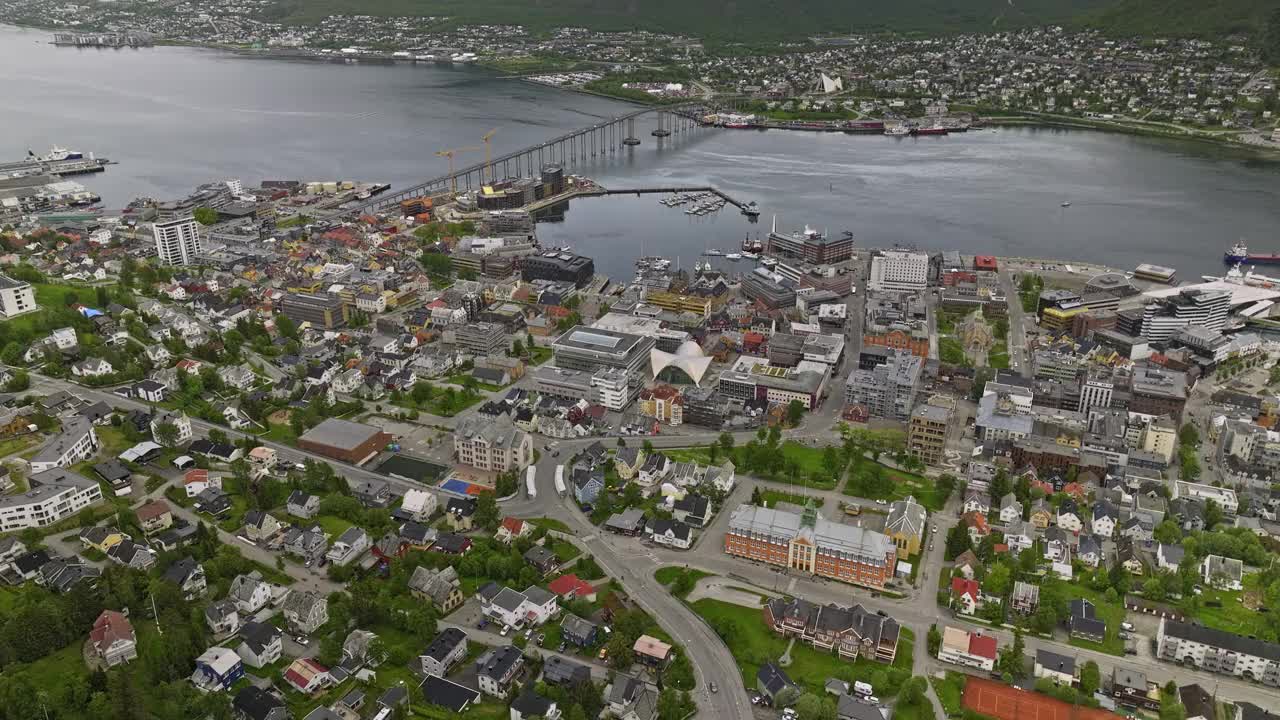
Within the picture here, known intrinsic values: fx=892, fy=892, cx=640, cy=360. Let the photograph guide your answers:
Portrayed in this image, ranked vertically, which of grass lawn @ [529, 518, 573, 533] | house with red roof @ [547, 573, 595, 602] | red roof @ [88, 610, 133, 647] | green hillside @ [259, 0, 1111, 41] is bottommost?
grass lawn @ [529, 518, 573, 533]

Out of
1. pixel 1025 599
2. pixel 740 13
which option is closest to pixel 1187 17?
pixel 740 13

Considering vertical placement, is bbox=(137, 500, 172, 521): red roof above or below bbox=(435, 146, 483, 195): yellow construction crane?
below

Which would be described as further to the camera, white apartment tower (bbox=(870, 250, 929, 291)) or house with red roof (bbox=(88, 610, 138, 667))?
white apartment tower (bbox=(870, 250, 929, 291))

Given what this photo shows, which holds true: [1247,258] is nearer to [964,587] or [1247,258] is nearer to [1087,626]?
[1087,626]

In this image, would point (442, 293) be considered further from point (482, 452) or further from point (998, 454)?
point (998, 454)

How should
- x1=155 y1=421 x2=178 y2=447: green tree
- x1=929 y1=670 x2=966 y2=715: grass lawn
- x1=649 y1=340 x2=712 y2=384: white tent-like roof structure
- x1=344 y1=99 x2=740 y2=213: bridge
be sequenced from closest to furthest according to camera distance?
x1=929 y1=670 x2=966 y2=715: grass lawn, x1=155 y1=421 x2=178 y2=447: green tree, x1=649 y1=340 x2=712 y2=384: white tent-like roof structure, x1=344 y1=99 x2=740 y2=213: bridge

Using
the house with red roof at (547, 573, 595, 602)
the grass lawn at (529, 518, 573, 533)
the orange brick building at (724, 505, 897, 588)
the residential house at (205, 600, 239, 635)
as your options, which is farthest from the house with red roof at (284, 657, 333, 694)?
the orange brick building at (724, 505, 897, 588)

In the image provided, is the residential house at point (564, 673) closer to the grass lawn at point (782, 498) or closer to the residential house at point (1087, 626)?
the grass lawn at point (782, 498)

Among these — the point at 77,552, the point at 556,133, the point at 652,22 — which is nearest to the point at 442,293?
the point at 77,552

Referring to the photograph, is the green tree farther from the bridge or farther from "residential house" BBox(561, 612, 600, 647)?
the bridge
